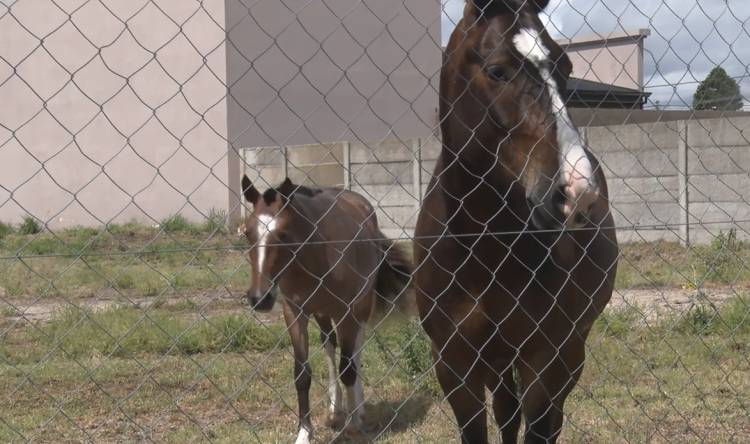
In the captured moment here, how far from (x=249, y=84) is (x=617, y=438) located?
34.1 feet

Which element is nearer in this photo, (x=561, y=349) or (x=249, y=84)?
Answer: (x=561, y=349)

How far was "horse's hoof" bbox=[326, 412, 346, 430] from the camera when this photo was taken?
18.1 ft

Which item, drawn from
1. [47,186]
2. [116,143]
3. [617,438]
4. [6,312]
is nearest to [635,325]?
[617,438]

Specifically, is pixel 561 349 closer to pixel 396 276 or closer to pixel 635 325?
pixel 396 276

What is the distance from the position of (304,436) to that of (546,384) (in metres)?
1.84

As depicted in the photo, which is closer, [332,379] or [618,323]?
[332,379]

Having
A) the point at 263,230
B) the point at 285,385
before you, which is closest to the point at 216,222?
the point at 263,230

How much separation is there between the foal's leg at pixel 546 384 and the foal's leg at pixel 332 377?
2123 millimetres

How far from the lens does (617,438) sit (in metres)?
4.63

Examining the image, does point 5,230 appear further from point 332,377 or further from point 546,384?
point 546,384

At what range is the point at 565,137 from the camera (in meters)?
2.62

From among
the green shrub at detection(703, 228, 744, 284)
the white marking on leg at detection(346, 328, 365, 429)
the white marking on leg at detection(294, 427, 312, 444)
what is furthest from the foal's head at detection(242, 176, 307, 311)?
the green shrub at detection(703, 228, 744, 284)

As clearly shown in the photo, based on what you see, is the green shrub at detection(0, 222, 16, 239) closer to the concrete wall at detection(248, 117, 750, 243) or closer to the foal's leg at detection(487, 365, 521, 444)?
the concrete wall at detection(248, 117, 750, 243)

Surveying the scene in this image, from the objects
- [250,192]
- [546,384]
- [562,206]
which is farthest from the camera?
[250,192]
